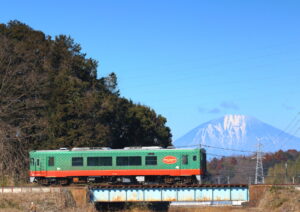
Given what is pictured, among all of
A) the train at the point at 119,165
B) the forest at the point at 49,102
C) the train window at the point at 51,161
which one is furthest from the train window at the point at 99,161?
the forest at the point at 49,102

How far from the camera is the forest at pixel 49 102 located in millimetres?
65656

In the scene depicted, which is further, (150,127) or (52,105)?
(150,127)

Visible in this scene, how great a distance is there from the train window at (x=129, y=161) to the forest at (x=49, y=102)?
44.1 feet

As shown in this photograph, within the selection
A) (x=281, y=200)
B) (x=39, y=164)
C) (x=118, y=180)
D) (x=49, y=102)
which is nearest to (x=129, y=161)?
(x=118, y=180)

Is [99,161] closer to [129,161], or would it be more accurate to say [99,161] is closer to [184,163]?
[129,161]

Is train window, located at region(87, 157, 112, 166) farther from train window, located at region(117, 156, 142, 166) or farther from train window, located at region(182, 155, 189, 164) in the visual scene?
train window, located at region(182, 155, 189, 164)

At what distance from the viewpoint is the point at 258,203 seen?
179 ft

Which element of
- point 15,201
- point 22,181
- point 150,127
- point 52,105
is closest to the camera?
point 15,201

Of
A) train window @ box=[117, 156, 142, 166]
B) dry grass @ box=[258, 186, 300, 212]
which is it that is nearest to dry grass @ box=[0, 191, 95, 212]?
train window @ box=[117, 156, 142, 166]

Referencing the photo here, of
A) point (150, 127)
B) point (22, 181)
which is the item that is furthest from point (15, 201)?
point (150, 127)

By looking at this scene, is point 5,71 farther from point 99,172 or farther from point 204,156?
point 204,156

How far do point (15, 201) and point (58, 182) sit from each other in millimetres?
8712

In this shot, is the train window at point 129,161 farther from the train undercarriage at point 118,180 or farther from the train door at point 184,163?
the train door at point 184,163

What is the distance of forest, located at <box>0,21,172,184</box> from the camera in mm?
65656
